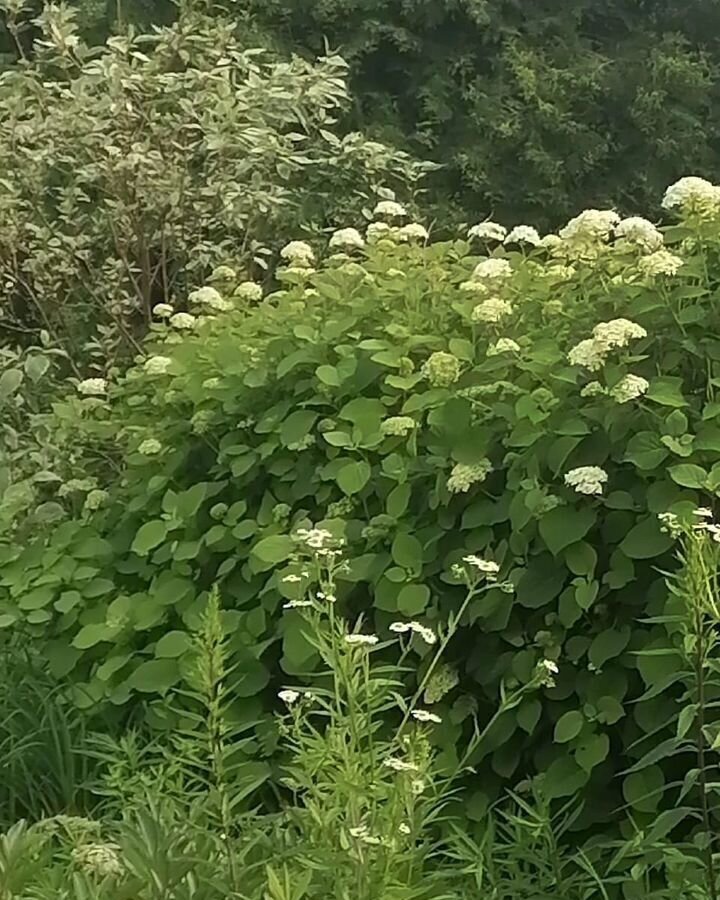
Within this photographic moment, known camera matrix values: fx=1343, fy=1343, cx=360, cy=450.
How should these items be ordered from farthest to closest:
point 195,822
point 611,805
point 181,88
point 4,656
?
point 181,88, point 4,656, point 611,805, point 195,822

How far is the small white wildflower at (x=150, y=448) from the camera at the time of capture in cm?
300

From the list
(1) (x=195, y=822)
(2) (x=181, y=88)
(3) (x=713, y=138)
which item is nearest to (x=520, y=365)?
(1) (x=195, y=822)

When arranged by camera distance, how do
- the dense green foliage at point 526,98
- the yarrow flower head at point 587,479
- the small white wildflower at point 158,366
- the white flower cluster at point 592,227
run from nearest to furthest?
1. the yarrow flower head at point 587,479
2. the white flower cluster at point 592,227
3. the small white wildflower at point 158,366
4. the dense green foliage at point 526,98

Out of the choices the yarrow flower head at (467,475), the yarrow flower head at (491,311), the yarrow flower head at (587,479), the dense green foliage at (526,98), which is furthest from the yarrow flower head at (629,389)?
the dense green foliage at (526,98)

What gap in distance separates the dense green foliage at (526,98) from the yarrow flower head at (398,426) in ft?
26.1

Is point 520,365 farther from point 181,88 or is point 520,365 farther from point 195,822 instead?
point 181,88

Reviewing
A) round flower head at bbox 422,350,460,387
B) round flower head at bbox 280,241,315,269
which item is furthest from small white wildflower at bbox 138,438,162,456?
round flower head at bbox 422,350,460,387

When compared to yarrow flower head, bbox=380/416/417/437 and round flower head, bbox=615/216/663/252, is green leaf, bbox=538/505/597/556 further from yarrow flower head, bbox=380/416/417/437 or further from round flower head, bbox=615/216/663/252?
Result: round flower head, bbox=615/216/663/252

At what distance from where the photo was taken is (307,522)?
2.51 meters

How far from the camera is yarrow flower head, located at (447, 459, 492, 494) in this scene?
7.63ft

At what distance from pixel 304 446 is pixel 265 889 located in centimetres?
106

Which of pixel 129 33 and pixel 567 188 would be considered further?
pixel 567 188

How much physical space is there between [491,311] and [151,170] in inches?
104

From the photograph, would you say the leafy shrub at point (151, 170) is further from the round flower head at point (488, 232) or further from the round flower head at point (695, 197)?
the round flower head at point (695, 197)
